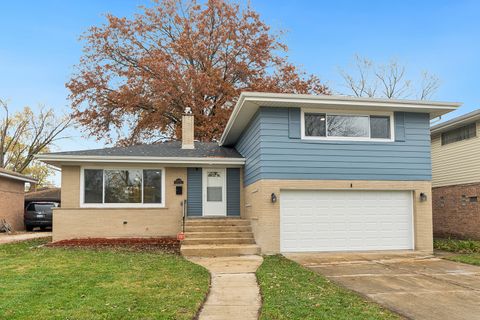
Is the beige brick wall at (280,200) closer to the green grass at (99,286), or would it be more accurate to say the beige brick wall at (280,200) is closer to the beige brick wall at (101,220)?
the green grass at (99,286)

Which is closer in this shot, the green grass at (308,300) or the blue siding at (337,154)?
the green grass at (308,300)

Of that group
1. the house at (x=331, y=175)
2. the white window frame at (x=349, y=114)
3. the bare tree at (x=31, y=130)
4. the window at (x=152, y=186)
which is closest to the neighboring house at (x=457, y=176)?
the house at (x=331, y=175)

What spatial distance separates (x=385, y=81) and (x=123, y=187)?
76.3ft

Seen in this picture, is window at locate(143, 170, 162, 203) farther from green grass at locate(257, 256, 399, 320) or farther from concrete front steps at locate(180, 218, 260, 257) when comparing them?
green grass at locate(257, 256, 399, 320)

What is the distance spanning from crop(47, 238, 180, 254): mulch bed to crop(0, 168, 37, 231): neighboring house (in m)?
9.04

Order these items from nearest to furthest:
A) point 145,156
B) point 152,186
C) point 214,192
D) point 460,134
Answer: point 145,156 < point 152,186 < point 214,192 < point 460,134

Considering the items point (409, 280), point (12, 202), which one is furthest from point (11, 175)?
point (409, 280)

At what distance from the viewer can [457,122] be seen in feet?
47.5

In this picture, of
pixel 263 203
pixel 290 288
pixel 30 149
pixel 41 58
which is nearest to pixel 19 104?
pixel 30 149

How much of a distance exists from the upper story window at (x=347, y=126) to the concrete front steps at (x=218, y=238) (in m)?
3.43

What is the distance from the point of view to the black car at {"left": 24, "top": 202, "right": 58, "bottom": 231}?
20172 millimetres

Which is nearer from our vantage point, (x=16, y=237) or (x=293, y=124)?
(x=293, y=124)

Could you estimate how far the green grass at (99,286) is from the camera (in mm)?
5086

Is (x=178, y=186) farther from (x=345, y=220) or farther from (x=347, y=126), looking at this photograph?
(x=347, y=126)
